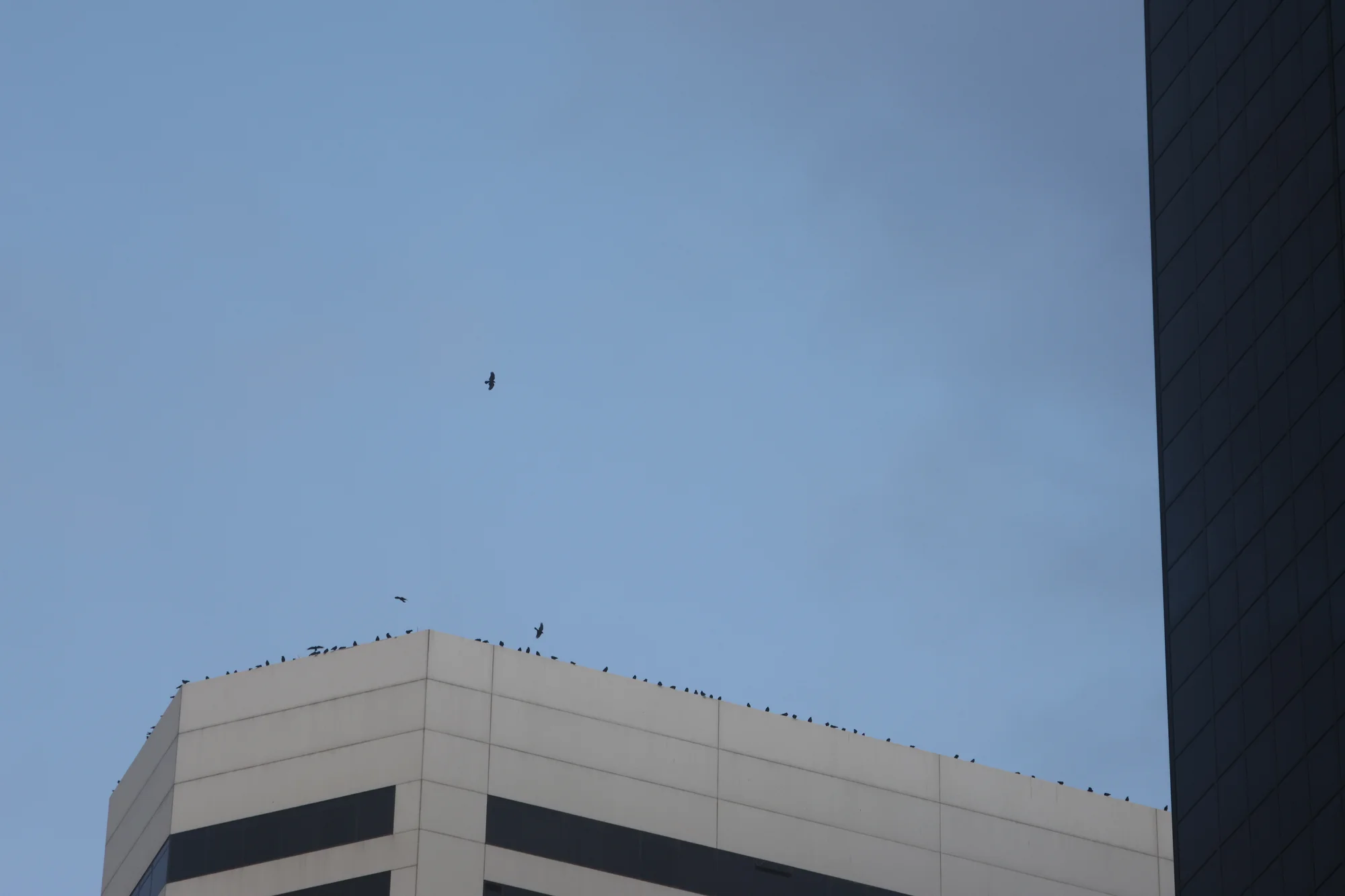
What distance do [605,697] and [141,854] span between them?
72.0ft

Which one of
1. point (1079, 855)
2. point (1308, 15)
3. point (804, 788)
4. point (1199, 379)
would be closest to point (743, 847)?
point (804, 788)

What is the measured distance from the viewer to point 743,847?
385 ft

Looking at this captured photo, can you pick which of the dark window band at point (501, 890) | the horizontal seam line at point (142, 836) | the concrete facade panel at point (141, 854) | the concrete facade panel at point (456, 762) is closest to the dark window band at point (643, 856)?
the dark window band at point (501, 890)

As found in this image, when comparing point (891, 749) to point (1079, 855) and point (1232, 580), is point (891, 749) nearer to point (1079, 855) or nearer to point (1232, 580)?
point (1079, 855)

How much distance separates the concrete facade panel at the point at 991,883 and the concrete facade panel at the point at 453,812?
76.8 feet

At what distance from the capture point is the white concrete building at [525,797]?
111 metres

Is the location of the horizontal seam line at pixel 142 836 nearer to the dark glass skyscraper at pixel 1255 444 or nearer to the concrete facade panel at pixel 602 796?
the concrete facade panel at pixel 602 796

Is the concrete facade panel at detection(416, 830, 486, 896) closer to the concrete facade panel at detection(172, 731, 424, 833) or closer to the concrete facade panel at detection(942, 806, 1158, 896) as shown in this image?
the concrete facade panel at detection(172, 731, 424, 833)

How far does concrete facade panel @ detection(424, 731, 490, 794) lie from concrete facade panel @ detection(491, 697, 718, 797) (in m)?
1.13

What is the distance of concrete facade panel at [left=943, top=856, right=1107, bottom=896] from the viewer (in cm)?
12206

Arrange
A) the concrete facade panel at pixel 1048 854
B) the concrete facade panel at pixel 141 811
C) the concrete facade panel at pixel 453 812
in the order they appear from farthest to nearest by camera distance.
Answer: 1. the concrete facade panel at pixel 1048 854
2. the concrete facade panel at pixel 141 811
3. the concrete facade panel at pixel 453 812

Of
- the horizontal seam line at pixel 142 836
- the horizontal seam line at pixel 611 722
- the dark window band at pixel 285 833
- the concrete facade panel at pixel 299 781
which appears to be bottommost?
the dark window band at pixel 285 833

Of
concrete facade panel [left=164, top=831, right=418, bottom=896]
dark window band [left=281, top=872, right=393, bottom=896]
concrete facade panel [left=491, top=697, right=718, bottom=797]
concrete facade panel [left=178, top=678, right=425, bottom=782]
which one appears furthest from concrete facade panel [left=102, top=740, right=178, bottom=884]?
concrete facade panel [left=491, top=697, right=718, bottom=797]

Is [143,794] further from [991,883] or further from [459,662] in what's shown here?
[991,883]
